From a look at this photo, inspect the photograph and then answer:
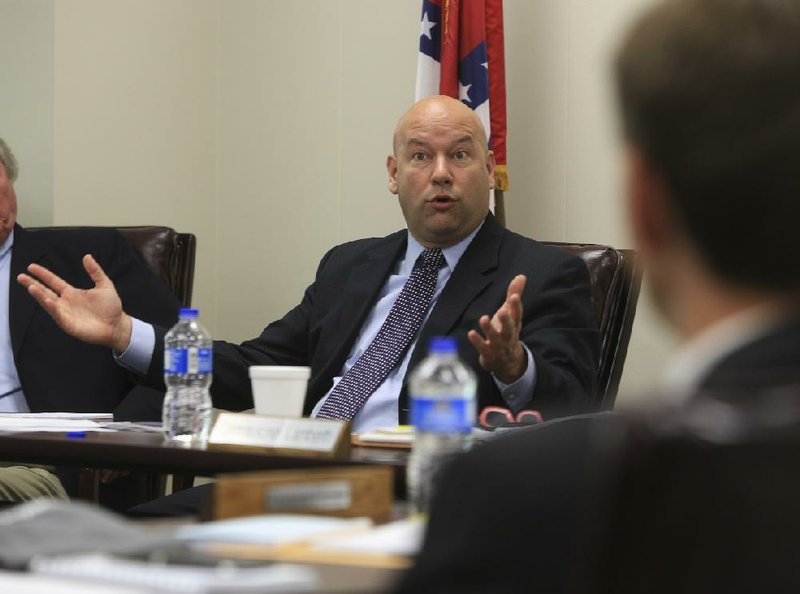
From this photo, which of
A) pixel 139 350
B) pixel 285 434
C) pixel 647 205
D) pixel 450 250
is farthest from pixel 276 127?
pixel 647 205

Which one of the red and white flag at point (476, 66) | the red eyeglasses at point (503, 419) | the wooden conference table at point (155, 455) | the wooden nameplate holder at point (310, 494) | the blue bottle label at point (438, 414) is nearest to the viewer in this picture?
the wooden nameplate holder at point (310, 494)

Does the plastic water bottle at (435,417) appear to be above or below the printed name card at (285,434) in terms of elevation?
above

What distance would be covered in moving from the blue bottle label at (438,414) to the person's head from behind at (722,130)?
69cm

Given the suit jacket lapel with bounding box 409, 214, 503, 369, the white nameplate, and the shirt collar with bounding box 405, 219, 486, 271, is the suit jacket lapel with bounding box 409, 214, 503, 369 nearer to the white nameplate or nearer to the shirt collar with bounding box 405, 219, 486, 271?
the shirt collar with bounding box 405, 219, 486, 271

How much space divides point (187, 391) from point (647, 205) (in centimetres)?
169

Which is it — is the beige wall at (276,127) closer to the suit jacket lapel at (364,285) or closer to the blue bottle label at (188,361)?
the suit jacket lapel at (364,285)

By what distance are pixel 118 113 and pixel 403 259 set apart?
1882 millimetres

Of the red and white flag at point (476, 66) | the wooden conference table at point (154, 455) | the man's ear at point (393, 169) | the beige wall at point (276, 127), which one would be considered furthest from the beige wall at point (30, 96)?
the wooden conference table at point (154, 455)

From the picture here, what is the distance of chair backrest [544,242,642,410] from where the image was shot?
10.1 ft

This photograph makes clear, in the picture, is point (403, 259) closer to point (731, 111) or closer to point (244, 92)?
point (244, 92)

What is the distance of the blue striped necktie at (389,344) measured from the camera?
2.88m

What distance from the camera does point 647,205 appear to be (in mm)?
742

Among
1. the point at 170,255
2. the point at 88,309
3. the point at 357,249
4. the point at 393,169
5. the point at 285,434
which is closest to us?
the point at 285,434

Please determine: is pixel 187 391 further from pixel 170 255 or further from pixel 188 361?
pixel 170 255
